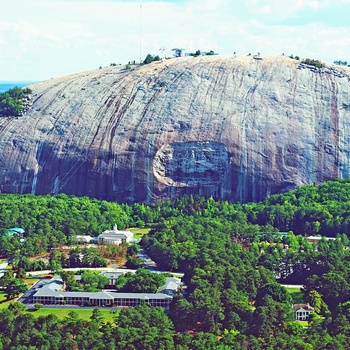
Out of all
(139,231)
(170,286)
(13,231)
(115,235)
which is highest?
(13,231)

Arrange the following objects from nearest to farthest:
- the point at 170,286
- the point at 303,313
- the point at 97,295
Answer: the point at 303,313 < the point at 97,295 < the point at 170,286

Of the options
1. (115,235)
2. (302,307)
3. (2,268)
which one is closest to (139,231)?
(115,235)

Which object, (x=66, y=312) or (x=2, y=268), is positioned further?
(x=2, y=268)

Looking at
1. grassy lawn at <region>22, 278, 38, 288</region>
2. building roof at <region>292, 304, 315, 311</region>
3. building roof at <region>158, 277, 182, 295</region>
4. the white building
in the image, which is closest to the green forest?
building roof at <region>292, 304, 315, 311</region>

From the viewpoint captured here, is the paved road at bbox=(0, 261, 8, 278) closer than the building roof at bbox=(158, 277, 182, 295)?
No

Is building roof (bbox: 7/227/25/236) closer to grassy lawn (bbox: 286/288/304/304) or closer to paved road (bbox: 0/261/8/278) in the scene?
paved road (bbox: 0/261/8/278)

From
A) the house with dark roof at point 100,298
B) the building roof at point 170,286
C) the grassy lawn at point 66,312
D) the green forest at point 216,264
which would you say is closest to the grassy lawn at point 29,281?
the green forest at point 216,264

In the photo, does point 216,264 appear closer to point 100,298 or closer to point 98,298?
point 100,298
